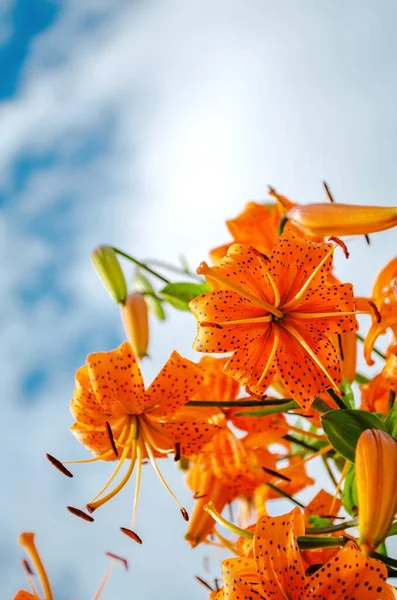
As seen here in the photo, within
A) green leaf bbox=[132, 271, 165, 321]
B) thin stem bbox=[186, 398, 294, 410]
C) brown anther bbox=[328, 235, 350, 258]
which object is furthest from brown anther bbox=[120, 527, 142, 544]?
green leaf bbox=[132, 271, 165, 321]

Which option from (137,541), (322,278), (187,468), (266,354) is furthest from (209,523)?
(322,278)

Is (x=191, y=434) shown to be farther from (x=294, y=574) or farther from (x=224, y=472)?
(x=294, y=574)

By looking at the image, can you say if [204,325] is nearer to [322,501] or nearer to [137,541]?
[137,541]

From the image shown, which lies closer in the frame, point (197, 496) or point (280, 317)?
point (280, 317)

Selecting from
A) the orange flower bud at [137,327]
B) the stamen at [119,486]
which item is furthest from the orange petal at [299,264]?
the stamen at [119,486]

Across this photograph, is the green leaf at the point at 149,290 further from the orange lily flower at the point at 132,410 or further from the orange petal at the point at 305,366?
the orange petal at the point at 305,366

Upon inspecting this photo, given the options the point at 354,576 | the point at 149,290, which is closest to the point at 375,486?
the point at 354,576

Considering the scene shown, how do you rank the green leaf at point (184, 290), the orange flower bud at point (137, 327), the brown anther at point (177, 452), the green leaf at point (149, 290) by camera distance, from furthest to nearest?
1. the green leaf at point (149, 290)
2. the green leaf at point (184, 290)
3. the orange flower bud at point (137, 327)
4. the brown anther at point (177, 452)
